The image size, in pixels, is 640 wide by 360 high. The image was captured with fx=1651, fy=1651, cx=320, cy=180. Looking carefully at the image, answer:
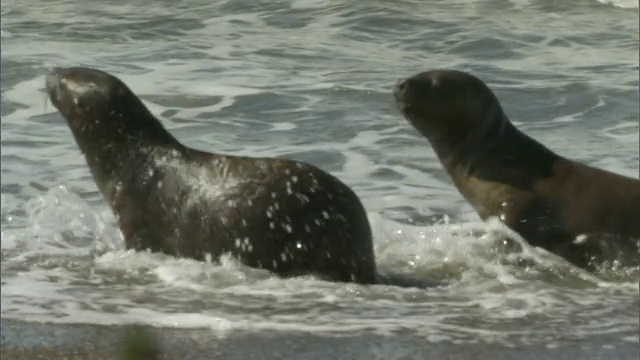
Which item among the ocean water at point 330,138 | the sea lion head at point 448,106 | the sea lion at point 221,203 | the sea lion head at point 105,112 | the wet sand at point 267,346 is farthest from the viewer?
the sea lion head at point 448,106

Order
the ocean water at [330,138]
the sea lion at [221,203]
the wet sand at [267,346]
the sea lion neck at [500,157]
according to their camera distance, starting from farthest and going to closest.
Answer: the sea lion neck at [500,157]
the sea lion at [221,203]
the ocean water at [330,138]
the wet sand at [267,346]

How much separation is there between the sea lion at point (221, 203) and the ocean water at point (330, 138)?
10 centimetres

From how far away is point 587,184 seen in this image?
7.81 m

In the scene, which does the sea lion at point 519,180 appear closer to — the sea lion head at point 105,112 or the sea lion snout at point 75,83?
the sea lion head at point 105,112

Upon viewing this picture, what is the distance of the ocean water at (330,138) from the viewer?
627 cm

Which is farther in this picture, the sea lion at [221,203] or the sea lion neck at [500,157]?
the sea lion neck at [500,157]

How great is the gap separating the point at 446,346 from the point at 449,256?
1972 millimetres

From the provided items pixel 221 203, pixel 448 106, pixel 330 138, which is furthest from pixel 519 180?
pixel 330 138

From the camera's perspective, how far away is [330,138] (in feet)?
36.5

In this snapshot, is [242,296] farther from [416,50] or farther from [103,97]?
[416,50]

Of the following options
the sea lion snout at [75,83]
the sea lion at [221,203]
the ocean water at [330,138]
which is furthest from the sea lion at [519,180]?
the sea lion snout at [75,83]

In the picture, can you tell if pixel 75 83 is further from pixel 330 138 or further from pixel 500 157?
pixel 330 138

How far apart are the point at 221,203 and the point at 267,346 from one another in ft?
4.23

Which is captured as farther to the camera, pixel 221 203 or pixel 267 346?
pixel 221 203
